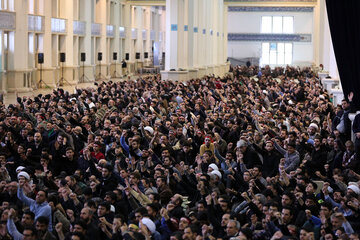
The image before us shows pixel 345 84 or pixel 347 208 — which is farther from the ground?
pixel 345 84

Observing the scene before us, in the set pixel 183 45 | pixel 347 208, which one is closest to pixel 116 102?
pixel 347 208

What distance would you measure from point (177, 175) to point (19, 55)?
2229cm

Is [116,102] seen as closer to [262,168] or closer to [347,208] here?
[262,168]

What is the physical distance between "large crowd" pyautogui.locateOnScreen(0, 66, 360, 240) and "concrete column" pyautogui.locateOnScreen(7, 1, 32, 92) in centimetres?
1226

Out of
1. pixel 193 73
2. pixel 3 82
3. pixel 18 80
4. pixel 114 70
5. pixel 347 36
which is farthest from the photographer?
pixel 114 70

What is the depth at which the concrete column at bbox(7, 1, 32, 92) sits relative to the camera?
105ft

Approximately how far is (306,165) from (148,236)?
4845 millimetres

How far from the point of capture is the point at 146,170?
12625 mm

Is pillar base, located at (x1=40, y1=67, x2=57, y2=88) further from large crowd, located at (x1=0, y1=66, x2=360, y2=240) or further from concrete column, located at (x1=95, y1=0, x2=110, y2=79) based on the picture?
large crowd, located at (x1=0, y1=66, x2=360, y2=240)

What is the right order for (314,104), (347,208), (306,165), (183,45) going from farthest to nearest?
1. (183,45)
2. (314,104)
3. (306,165)
4. (347,208)

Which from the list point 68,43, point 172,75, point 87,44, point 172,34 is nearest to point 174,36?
point 172,34

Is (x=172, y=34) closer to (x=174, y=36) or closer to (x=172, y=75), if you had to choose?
(x=174, y=36)

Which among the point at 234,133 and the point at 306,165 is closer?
the point at 306,165

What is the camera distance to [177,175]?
38.6 feet
